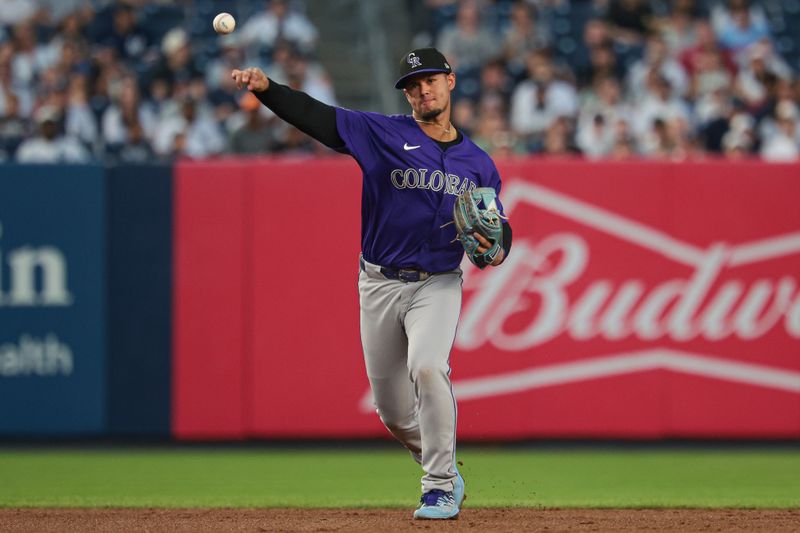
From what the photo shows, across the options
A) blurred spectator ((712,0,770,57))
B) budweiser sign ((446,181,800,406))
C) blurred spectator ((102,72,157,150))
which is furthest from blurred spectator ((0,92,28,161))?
blurred spectator ((712,0,770,57))

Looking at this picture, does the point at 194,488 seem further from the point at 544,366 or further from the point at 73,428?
the point at 544,366

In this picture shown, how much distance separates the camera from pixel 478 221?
5.96 metres

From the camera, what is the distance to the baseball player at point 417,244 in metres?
6.06

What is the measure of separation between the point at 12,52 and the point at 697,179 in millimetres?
7289

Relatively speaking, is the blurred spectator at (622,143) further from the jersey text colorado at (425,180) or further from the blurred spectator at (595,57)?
the jersey text colorado at (425,180)

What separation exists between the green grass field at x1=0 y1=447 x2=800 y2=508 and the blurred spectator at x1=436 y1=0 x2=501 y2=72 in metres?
5.08

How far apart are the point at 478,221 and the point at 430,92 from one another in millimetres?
691

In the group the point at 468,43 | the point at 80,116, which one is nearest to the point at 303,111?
the point at 80,116

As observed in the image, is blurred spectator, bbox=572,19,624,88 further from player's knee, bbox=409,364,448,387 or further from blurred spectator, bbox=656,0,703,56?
player's knee, bbox=409,364,448,387

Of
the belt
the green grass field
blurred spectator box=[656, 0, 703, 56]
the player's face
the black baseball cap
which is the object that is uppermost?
Answer: blurred spectator box=[656, 0, 703, 56]

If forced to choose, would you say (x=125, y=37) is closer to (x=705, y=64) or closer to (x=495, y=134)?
(x=495, y=134)

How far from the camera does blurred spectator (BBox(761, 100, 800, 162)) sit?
39.5 feet

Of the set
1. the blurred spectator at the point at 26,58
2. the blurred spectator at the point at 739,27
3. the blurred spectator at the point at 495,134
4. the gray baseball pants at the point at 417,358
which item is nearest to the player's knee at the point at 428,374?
the gray baseball pants at the point at 417,358

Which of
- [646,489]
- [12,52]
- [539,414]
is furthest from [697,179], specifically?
[12,52]
